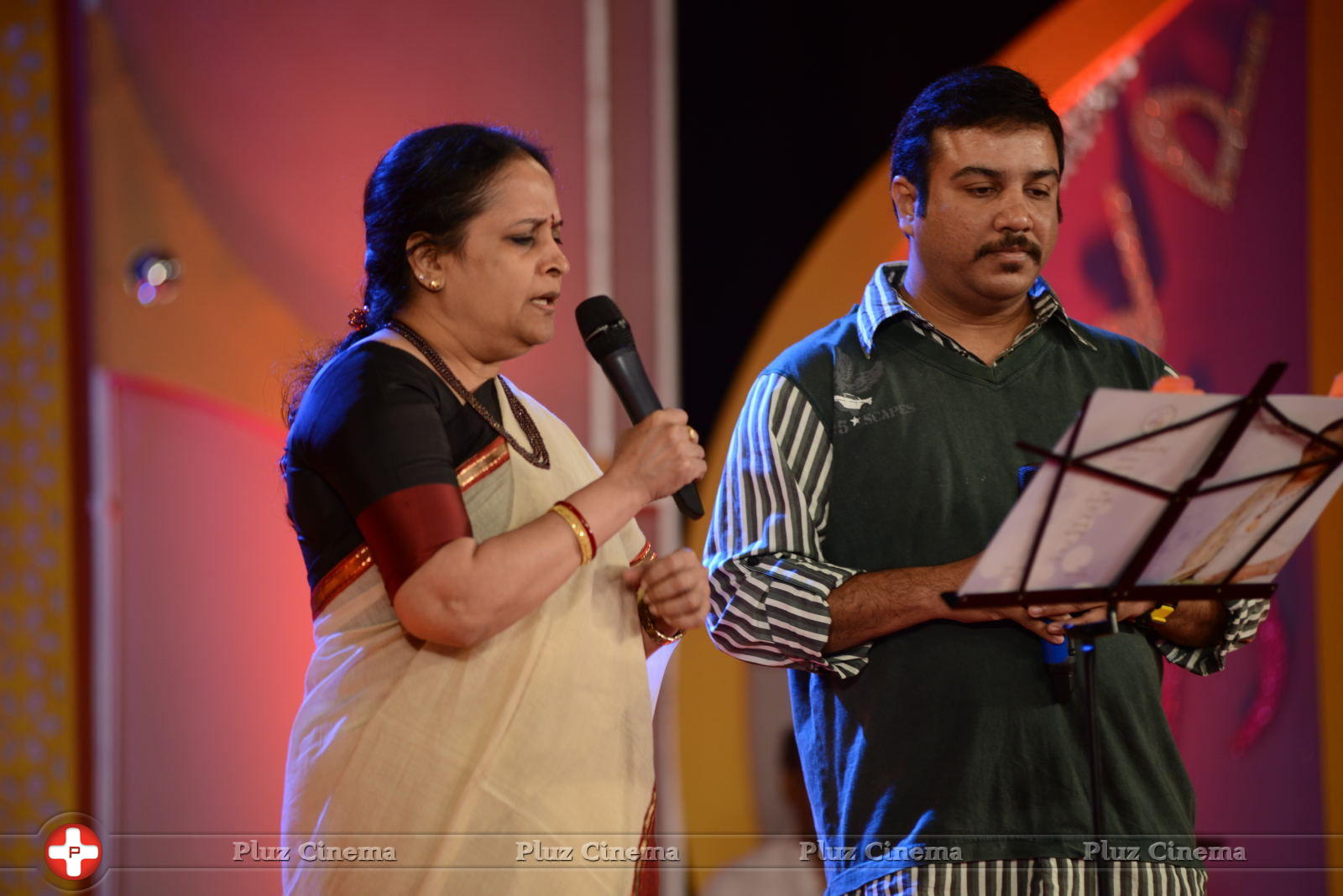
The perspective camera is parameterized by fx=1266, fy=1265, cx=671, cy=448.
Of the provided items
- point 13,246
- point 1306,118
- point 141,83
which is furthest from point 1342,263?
point 13,246

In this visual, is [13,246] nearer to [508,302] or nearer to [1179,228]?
[508,302]

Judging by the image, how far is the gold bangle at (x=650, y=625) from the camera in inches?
76.7

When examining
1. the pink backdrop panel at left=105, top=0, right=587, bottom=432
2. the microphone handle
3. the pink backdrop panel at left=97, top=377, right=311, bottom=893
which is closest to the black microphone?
the microphone handle

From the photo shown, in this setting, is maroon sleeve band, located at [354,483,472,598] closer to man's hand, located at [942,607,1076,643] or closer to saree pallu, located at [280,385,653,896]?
saree pallu, located at [280,385,653,896]

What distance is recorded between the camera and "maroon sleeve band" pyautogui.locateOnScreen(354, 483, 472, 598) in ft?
5.27

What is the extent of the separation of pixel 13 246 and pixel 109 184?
304mm

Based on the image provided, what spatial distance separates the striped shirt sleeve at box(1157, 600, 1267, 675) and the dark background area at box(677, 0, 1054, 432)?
1669mm

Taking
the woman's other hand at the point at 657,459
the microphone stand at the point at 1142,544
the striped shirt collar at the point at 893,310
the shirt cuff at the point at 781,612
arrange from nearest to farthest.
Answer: the microphone stand at the point at 1142,544 → the woman's other hand at the point at 657,459 → the shirt cuff at the point at 781,612 → the striped shirt collar at the point at 893,310

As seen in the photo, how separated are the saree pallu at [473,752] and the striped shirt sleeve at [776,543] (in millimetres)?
274

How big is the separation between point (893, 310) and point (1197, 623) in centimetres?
73

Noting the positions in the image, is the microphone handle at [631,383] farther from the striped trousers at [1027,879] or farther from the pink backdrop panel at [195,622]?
the pink backdrop panel at [195,622]

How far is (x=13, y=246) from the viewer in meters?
3.41

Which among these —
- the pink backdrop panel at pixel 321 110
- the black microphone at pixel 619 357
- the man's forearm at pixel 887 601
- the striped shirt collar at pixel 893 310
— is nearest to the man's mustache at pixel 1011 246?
the striped shirt collar at pixel 893 310

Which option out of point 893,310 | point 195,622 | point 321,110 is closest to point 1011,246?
point 893,310
